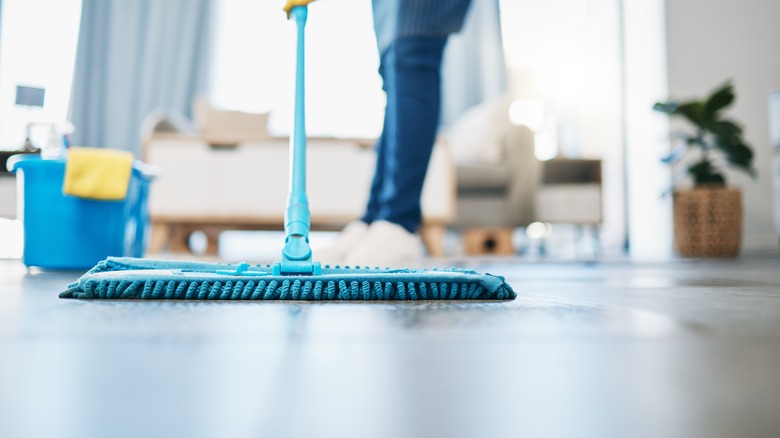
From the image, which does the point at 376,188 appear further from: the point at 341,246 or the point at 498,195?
the point at 498,195

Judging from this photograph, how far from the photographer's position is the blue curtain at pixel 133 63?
14.3 feet

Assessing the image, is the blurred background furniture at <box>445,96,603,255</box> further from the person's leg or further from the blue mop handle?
the blue mop handle

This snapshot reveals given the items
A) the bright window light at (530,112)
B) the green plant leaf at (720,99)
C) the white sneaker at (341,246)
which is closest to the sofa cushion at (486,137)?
the green plant leaf at (720,99)

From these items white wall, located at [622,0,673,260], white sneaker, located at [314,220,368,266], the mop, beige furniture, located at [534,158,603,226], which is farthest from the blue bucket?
beige furniture, located at [534,158,603,226]

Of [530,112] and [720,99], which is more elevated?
[530,112]

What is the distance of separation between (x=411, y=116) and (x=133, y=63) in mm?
4044

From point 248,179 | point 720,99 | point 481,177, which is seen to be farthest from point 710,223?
point 248,179

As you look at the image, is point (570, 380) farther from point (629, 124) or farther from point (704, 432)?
point (629, 124)

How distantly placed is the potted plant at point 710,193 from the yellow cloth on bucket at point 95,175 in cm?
202

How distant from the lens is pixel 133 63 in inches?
174

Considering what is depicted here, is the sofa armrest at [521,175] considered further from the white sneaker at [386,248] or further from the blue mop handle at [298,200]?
the blue mop handle at [298,200]

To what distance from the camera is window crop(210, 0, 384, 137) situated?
4.50 meters

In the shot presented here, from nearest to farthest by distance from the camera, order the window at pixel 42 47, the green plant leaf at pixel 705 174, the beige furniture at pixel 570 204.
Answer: the green plant leaf at pixel 705 174 → the beige furniture at pixel 570 204 → the window at pixel 42 47

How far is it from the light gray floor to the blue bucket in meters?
0.92
